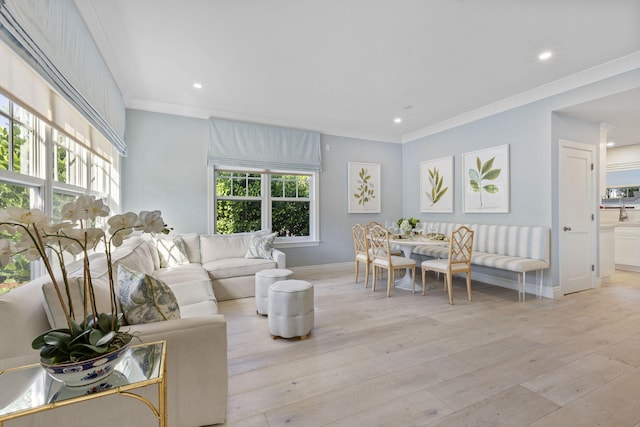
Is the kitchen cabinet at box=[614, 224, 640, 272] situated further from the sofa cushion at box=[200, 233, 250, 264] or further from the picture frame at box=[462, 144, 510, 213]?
the sofa cushion at box=[200, 233, 250, 264]

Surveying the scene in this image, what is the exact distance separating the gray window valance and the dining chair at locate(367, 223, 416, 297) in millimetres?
1800

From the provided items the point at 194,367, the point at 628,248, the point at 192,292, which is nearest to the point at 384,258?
the point at 192,292

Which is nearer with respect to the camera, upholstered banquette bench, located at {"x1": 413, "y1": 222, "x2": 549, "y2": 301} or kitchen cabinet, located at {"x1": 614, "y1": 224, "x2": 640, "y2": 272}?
upholstered banquette bench, located at {"x1": 413, "y1": 222, "x2": 549, "y2": 301}

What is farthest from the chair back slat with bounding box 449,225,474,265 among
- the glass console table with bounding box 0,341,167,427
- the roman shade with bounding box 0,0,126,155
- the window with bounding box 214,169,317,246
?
the roman shade with bounding box 0,0,126,155

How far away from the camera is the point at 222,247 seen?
416 cm

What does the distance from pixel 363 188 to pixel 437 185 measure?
140cm

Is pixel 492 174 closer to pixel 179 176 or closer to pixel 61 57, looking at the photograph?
pixel 179 176

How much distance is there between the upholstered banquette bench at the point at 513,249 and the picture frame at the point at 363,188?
5.38 ft

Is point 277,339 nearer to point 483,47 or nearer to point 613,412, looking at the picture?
point 613,412

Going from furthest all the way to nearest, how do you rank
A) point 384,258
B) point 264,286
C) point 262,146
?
point 262,146 → point 384,258 → point 264,286

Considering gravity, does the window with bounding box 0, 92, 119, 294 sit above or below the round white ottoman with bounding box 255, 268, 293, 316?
above

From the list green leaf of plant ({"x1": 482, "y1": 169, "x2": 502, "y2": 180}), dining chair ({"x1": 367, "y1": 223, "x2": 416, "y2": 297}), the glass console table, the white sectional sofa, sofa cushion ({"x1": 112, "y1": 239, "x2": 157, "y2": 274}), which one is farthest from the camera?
green leaf of plant ({"x1": 482, "y1": 169, "x2": 502, "y2": 180})

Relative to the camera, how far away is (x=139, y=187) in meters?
4.04

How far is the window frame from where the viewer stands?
447cm
